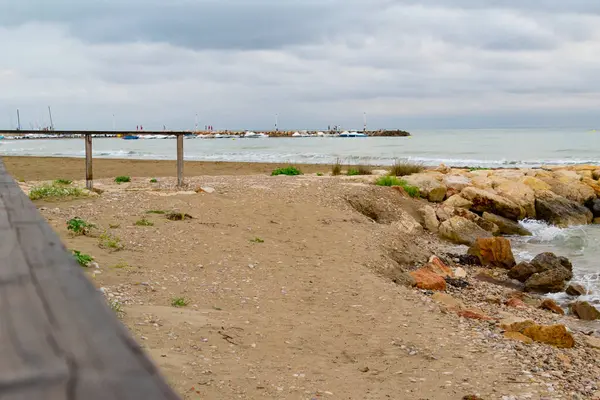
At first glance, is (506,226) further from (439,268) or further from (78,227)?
(78,227)

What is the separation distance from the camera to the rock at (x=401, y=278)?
8.55m

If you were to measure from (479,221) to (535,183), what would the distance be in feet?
14.7

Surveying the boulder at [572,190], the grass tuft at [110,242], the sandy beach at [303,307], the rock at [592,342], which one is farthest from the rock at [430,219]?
the grass tuft at [110,242]

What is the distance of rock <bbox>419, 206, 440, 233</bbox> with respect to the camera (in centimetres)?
1349

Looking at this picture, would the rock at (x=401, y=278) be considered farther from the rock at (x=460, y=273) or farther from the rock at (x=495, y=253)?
the rock at (x=495, y=253)

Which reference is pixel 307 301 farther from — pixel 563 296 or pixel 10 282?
pixel 10 282

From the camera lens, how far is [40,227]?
145 centimetres

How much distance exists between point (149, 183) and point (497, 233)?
29.0 feet

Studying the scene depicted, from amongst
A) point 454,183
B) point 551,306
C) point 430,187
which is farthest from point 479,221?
point 551,306

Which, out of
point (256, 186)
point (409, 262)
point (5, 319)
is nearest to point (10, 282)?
point (5, 319)

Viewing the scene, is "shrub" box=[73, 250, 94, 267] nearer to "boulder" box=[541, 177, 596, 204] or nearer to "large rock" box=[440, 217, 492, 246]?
"large rock" box=[440, 217, 492, 246]

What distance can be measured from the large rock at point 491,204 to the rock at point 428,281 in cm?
673

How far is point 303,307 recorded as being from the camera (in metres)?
6.54

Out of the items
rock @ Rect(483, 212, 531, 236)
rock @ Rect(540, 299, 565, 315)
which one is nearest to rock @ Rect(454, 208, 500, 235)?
rock @ Rect(483, 212, 531, 236)
